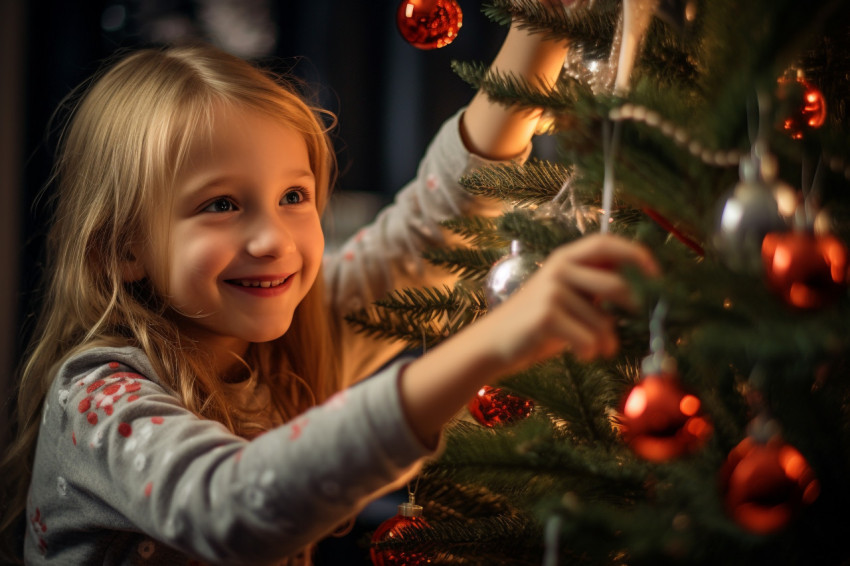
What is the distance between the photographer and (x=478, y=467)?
0.48 meters

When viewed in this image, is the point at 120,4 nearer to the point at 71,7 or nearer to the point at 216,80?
the point at 71,7

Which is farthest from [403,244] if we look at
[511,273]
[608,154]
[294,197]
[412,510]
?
[608,154]

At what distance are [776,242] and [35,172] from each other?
138 centimetres

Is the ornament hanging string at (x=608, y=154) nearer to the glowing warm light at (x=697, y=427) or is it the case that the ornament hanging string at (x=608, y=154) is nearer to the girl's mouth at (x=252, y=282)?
the glowing warm light at (x=697, y=427)

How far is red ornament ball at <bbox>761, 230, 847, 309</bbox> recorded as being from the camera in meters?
0.33

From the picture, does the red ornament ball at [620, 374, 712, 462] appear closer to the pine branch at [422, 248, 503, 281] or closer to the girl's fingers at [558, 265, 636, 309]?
the girl's fingers at [558, 265, 636, 309]

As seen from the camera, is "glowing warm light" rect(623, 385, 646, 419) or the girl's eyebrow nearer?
"glowing warm light" rect(623, 385, 646, 419)

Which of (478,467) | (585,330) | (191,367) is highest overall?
(585,330)

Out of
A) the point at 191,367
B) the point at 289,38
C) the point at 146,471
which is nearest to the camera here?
the point at 146,471

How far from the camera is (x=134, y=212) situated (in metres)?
0.83

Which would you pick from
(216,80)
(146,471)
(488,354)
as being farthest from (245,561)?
(216,80)

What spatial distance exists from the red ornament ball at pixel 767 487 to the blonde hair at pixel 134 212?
0.57 m

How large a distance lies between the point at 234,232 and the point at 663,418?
542 millimetres

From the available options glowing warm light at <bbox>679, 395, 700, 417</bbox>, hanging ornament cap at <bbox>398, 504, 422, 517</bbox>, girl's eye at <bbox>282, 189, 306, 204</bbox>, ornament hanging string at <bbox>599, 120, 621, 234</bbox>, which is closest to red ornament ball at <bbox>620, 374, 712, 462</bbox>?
glowing warm light at <bbox>679, 395, 700, 417</bbox>
